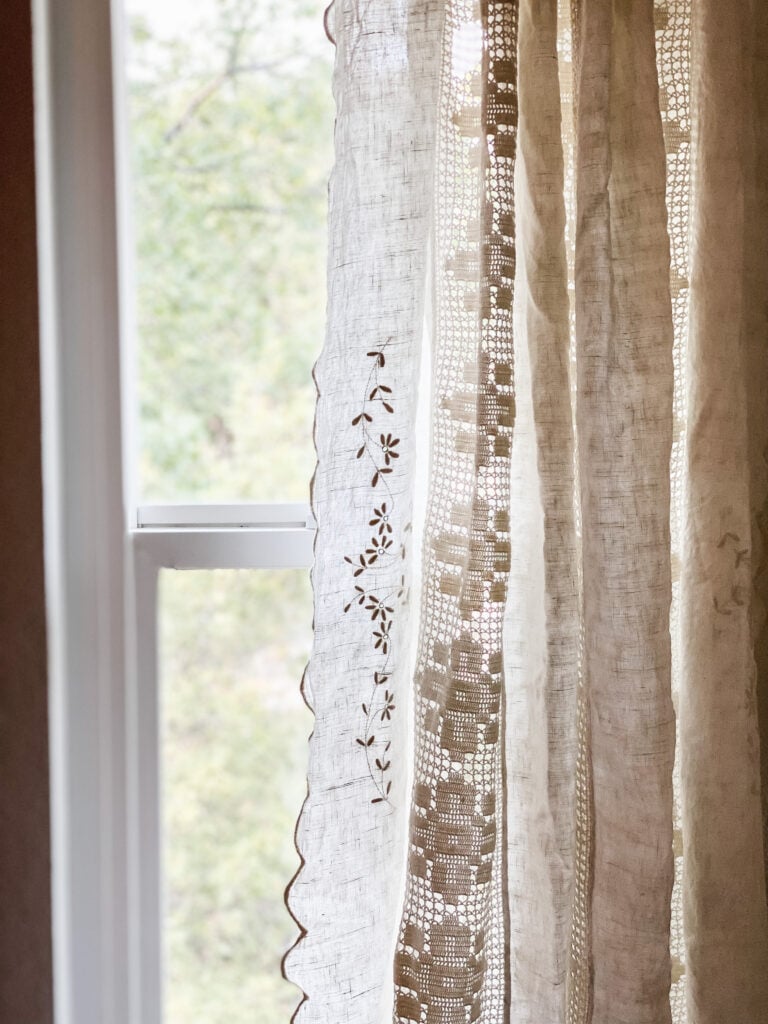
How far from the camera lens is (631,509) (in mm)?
713

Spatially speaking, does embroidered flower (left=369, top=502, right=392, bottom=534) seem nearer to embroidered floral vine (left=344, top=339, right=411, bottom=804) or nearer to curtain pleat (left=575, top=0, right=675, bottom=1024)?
embroidered floral vine (left=344, top=339, right=411, bottom=804)

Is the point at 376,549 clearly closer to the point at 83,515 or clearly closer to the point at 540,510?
the point at 540,510

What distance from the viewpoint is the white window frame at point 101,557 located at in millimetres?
934

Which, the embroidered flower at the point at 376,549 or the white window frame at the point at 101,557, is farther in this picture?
the white window frame at the point at 101,557

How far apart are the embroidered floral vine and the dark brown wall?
1.33 ft

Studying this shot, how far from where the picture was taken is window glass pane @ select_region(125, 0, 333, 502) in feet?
3.32

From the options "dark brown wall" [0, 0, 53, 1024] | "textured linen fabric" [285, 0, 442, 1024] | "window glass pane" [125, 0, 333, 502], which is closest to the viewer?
"textured linen fabric" [285, 0, 442, 1024]

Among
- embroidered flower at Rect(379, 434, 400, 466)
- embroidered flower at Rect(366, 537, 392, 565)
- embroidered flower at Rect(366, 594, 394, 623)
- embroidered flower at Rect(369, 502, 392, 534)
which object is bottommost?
embroidered flower at Rect(366, 594, 394, 623)

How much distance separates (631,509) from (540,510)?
0.29ft

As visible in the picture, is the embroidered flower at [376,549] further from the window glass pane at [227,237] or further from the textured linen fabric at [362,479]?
the window glass pane at [227,237]

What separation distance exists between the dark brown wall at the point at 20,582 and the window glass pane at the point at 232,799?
204 millimetres

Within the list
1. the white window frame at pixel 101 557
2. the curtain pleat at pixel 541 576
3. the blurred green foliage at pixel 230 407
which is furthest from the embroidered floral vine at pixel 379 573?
the blurred green foliage at pixel 230 407

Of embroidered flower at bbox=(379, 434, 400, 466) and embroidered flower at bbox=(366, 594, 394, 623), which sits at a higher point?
embroidered flower at bbox=(379, 434, 400, 466)

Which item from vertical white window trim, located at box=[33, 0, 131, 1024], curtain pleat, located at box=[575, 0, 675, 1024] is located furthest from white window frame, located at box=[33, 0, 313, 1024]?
curtain pleat, located at box=[575, 0, 675, 1024]
